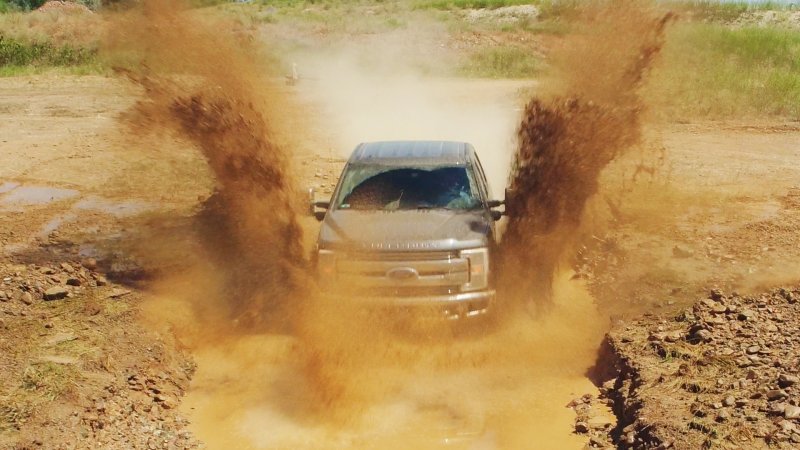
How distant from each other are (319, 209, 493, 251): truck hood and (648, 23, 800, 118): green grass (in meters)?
15.2

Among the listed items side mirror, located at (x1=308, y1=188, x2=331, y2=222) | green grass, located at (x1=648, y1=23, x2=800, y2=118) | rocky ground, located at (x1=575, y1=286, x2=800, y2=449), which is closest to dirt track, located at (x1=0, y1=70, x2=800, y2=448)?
rocky ground, located at (x1=575, y1=286, x2=800, y2=449)

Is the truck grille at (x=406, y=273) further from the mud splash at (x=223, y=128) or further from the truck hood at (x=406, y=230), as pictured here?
the mud splash at (x=223, y=128)

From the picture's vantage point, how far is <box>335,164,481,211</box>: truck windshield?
27.0 feet

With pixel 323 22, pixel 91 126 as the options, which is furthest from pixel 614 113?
pixel 323 22

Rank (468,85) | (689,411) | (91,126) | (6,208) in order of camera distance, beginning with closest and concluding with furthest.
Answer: (689,411) → (6,208) → (91,126) → (468,85)

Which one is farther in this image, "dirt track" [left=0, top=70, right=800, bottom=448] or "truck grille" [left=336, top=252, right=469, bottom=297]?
"truck grille" [left=336, top=252, right=469, bottom=297]

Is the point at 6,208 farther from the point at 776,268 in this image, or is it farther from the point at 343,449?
the point at 776,268

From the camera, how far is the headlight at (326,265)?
24.8 feet

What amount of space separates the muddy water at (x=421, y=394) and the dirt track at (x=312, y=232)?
2 centimetres

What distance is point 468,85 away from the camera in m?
30.0

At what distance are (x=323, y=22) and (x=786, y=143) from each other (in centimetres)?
3391

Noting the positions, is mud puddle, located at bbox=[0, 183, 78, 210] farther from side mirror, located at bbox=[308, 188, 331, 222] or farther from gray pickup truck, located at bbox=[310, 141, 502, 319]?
gray pickup truck, located at bbox=[310, 141, 502, 319]

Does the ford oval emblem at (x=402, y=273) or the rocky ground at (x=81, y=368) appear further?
the ford oval emblem at (x=402, y=273)

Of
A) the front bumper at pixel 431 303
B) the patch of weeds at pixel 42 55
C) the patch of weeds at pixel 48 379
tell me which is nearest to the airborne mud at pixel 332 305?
the front bumper at pixel 431 303
